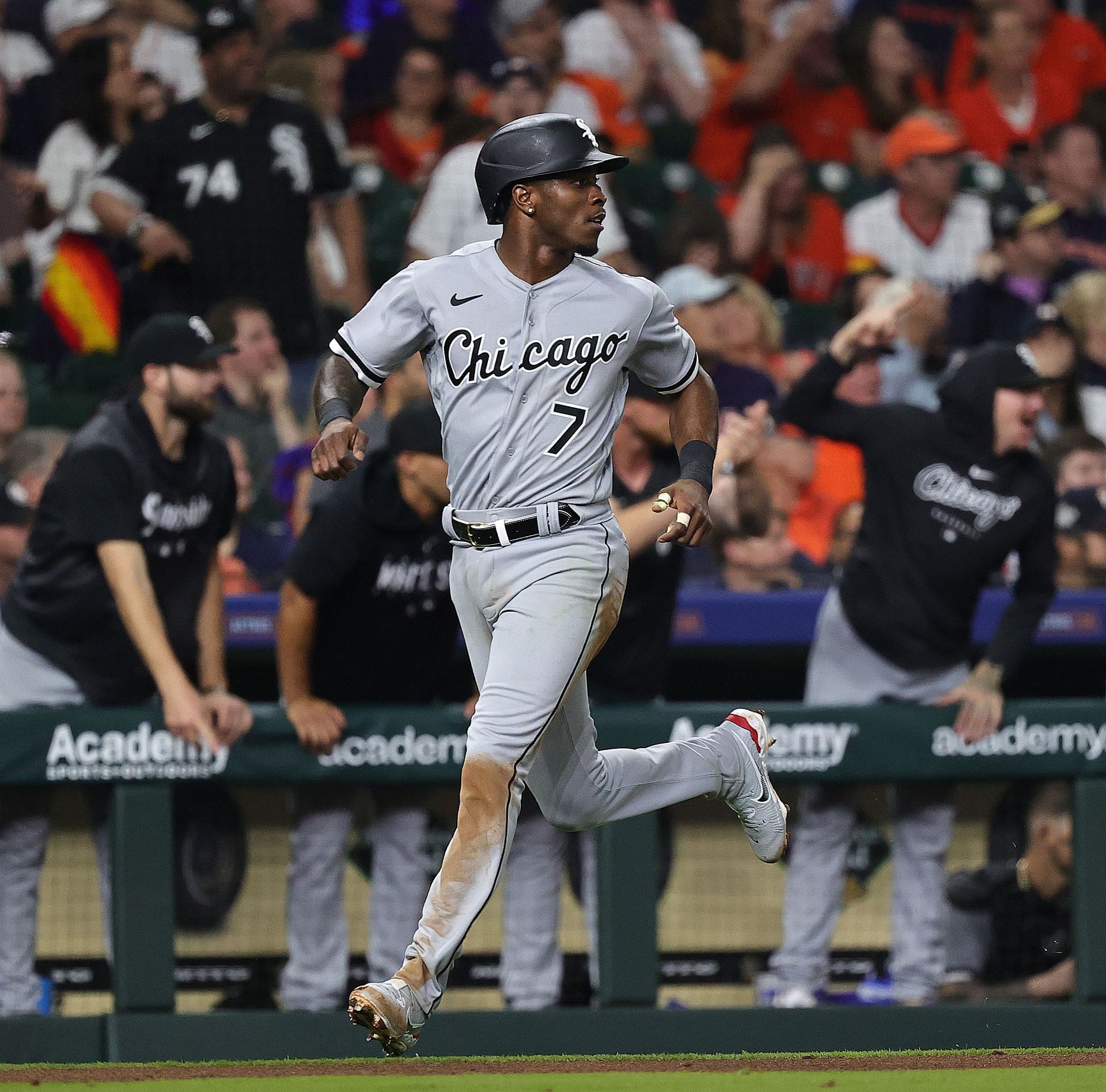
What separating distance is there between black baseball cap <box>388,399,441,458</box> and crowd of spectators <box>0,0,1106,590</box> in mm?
1275

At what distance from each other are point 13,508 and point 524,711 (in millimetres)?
2803

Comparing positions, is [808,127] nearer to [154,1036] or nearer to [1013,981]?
[1013,981]

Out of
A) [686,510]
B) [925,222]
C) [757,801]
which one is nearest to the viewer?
[686,510]

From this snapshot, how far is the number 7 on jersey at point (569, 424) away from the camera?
362 centimetres

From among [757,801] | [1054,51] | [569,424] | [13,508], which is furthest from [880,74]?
[569,424]

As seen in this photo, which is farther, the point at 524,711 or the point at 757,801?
the point at 757,801

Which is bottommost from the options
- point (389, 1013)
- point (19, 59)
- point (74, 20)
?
point (389, 1013)

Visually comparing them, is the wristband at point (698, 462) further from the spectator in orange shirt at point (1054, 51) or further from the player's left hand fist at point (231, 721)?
the spectator in orange shirt at point (1054, 51)

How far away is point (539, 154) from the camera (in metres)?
3.55

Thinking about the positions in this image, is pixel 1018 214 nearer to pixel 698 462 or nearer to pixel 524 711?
pixel 698 462

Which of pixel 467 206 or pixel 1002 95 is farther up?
pixel 1002 95

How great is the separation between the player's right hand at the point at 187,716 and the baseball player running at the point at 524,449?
122 cm

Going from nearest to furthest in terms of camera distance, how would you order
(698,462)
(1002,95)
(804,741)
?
(698,462) → (804,741) → (1002,95)

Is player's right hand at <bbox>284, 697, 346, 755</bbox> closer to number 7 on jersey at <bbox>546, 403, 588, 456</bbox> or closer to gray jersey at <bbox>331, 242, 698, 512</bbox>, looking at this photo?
gray jersey at <bbox>331, 242, 698, 512</bbox>
